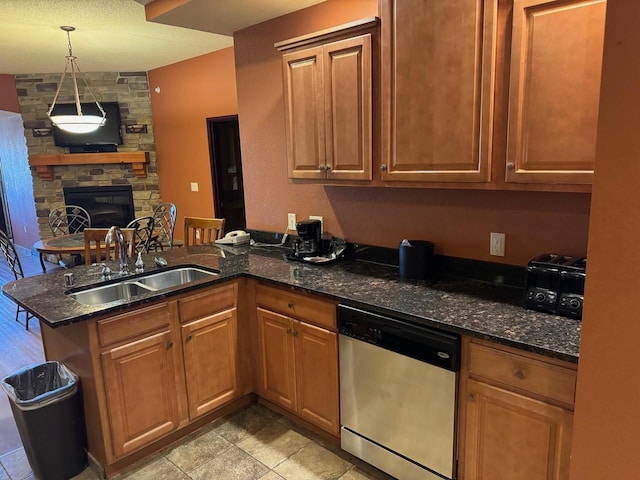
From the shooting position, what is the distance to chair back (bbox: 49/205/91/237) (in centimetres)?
611

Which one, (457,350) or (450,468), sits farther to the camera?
(450,468)

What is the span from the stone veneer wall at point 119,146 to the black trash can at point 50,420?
14.9 ft

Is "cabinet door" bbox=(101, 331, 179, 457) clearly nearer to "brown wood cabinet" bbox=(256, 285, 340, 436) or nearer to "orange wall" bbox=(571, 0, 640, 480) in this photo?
"brown wood cabinet" bbox=(256, 285, 340, 436)

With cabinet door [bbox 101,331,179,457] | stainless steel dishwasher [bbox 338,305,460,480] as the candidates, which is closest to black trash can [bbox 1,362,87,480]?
cabinet door [bbox 101,331,179,457]

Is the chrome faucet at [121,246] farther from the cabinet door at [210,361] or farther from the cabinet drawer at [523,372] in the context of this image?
the cabinet drawer at [523,372]

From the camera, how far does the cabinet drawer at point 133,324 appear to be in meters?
2.05

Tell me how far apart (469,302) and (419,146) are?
730 millimetres

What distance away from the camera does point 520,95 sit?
5.56 feet

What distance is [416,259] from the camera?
2314 mm

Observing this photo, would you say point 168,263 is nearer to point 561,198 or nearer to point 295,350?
point 295,350

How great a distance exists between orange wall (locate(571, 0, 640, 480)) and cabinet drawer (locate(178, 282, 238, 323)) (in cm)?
189

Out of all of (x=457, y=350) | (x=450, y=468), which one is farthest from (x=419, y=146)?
(x=450, y=468)

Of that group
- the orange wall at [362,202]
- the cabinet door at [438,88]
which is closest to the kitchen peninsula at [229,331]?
the orange wall at [362,202]

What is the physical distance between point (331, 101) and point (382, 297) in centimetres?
107
